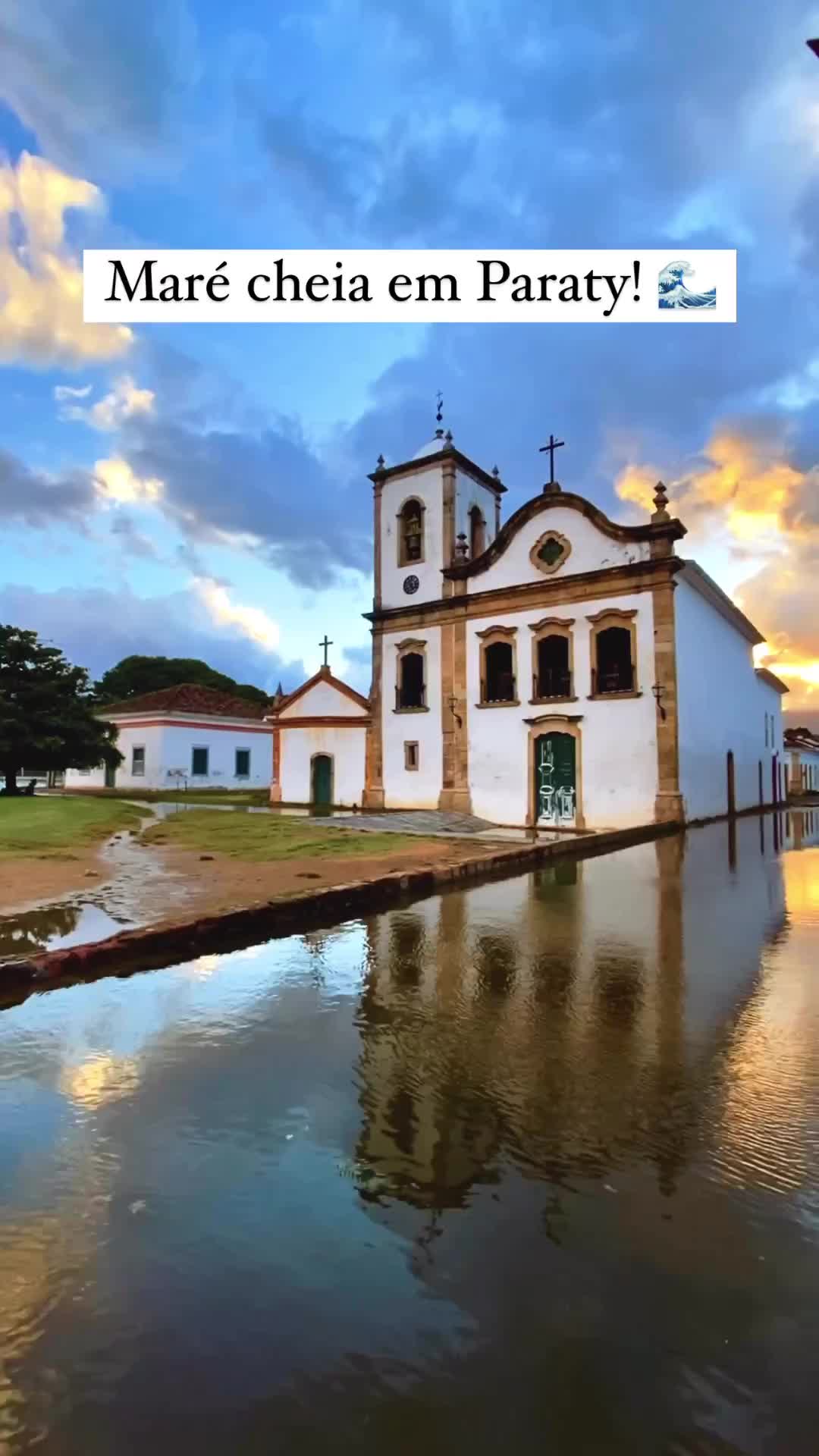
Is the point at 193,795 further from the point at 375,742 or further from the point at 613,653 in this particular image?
the point at 613,653

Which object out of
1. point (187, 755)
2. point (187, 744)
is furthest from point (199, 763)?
point (187, 744)

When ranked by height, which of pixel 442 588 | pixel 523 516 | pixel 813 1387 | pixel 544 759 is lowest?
pixel 813 1387

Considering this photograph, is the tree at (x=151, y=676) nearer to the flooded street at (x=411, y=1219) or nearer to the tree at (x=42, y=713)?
the tree at (x=42, y=713)

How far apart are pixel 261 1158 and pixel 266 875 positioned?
21.4 feet

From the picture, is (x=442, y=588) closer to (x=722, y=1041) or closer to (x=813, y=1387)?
(x=722, y=1041)

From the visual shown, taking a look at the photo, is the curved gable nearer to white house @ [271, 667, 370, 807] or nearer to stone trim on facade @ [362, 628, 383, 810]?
stone trim on facade @ [362, 628, 383, 810]

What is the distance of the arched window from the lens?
2377 centimetres

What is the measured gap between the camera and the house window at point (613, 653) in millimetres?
18594

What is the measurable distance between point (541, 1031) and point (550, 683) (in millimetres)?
16590

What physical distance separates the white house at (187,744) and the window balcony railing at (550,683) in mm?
17805

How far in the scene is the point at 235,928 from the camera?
652 centimetres

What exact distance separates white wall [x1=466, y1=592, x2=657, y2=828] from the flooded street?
44.9 feet

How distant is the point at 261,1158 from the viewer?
285 centimetres

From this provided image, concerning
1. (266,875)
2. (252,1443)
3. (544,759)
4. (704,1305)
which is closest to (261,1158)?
(252,1443)
